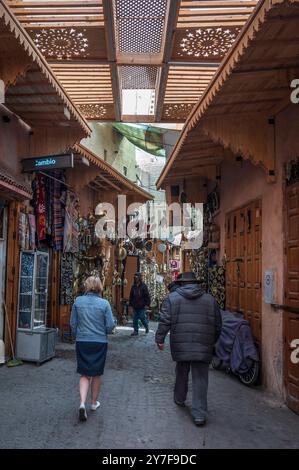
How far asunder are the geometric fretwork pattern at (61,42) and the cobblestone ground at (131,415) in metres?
5.07

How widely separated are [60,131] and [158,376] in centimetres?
454

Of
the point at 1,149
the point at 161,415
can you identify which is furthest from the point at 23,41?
the point at 161,415

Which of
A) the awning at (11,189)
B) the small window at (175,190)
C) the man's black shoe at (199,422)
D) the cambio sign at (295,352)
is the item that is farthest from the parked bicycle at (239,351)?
the small window at (175,190)

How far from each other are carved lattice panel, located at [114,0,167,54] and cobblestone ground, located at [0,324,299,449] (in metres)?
5.20

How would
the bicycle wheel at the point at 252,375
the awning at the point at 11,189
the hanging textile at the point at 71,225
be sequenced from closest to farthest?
the awning at the point at 11,189 < the bicycle wheel at the point at 252,375 < the hanging textile at the point at 71,225

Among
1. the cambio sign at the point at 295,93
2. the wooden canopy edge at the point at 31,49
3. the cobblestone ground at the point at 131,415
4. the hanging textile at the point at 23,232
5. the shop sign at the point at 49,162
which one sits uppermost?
the wooden canopy edge at the point at 31,49

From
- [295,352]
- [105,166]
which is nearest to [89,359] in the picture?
[295,352]

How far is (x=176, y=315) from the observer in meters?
5.55

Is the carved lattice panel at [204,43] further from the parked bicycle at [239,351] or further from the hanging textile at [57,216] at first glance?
the parked bicycle at [239,351]

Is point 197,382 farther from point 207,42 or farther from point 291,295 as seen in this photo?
point 207,42

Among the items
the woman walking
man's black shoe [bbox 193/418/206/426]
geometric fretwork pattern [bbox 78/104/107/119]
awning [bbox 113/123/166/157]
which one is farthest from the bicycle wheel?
awning [bbox 113/123/166/157]

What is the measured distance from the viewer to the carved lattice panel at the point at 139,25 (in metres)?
6.48

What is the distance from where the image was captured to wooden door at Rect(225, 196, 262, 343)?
24.9ft
